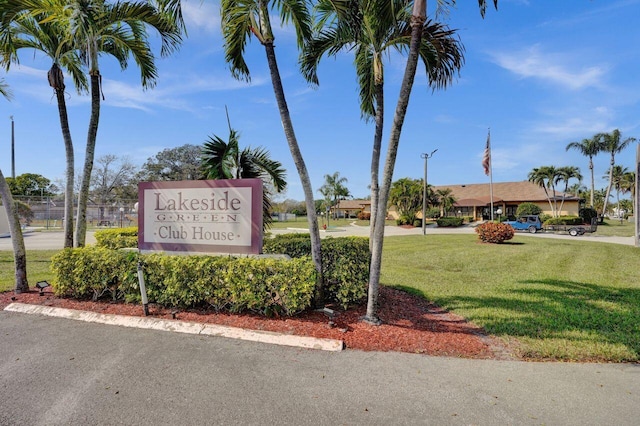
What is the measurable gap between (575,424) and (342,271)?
10.1 ft

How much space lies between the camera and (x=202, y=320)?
176 inches

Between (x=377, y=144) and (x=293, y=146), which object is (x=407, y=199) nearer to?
(x=377, y=144)

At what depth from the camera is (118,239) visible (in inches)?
365

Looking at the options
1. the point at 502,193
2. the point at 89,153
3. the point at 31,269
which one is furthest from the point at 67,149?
the point at 502,193

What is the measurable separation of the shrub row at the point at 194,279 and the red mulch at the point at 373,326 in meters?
0.17

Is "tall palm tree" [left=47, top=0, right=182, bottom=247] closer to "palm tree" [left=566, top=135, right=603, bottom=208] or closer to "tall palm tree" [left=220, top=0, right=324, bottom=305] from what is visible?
"tall palm tree" [left=220, top=0, right=324, bottom=305]

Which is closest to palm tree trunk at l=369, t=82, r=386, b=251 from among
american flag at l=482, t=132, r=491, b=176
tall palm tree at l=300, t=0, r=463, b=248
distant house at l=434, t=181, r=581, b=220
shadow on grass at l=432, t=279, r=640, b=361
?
tall palm tree at l=300, t=0, r=463, b=248

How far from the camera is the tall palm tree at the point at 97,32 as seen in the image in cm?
544

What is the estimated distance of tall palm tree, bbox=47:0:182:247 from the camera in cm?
544

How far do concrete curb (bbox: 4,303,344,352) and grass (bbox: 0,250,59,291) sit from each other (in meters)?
2.37

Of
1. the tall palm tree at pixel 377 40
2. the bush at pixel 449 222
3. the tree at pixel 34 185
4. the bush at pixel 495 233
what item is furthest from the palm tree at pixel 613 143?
the tree at pixel 34 185

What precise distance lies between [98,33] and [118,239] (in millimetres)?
5292

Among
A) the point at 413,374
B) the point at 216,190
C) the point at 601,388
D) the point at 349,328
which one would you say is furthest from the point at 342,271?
the point at 601,388

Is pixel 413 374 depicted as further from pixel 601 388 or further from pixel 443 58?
pixel 443 58
